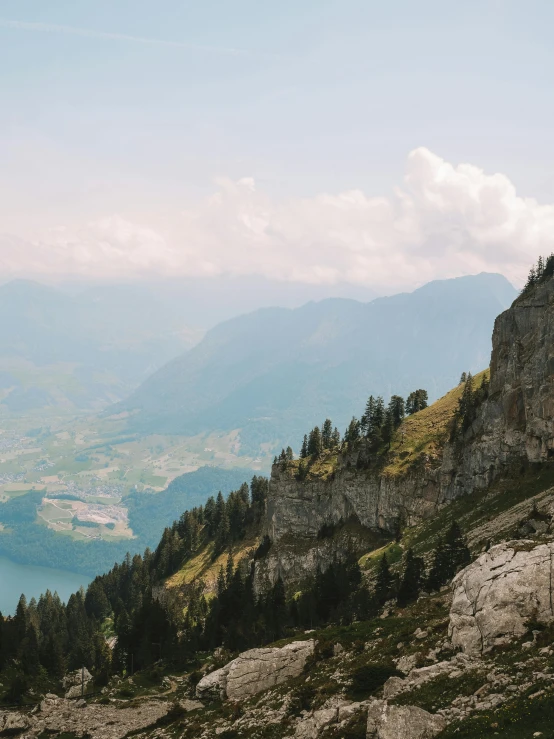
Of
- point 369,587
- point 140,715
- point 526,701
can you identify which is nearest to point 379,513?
point 369,587

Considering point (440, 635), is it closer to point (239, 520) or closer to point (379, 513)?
point (379, 513)

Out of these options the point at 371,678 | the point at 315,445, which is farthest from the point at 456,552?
the point at 315,445

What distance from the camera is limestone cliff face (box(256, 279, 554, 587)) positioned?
8912 centimetres

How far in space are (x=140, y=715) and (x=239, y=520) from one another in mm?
109782

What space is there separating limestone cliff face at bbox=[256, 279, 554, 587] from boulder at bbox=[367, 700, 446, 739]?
205 feet

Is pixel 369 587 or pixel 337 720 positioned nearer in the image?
pixel 337 720

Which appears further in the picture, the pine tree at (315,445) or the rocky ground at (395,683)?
the pine tree at (315,445)

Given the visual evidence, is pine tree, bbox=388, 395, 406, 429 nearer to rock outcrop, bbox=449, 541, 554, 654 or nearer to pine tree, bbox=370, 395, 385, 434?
pine tree, bbox=370, 395, 385, 434

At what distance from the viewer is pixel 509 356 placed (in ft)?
325

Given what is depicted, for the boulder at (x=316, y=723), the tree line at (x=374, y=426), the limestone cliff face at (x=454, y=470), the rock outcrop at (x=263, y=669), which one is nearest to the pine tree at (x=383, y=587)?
the rock outcrop at (x=263, y=669)

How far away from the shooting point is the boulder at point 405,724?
3011 cm

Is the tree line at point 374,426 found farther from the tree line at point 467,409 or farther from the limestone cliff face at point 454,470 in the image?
the tree line at point 467,409

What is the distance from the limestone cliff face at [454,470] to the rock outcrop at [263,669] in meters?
51.7

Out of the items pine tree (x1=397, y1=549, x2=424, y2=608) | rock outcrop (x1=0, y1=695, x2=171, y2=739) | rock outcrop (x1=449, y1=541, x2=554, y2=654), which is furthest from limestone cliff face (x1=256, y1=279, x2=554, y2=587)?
rock outcrop (x1=0, y1=695, x2=171, y2=739)
